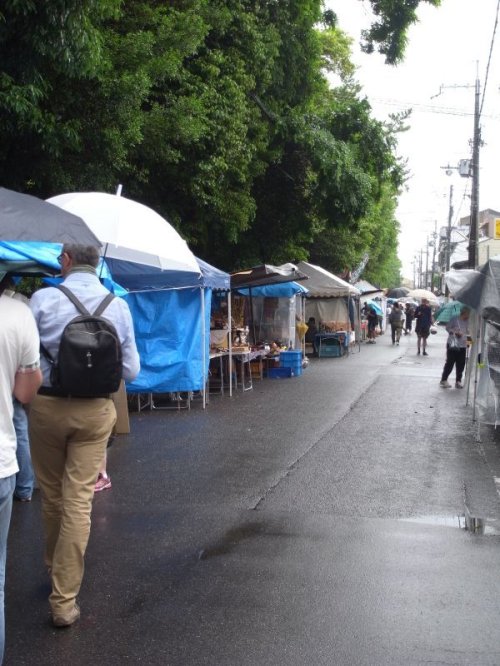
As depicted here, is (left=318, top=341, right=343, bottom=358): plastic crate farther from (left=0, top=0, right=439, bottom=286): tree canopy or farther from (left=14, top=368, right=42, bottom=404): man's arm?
(left=14, top=368, right=42, bottom=404): man's arm

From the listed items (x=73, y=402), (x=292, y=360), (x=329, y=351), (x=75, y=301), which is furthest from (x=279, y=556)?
(x=329, y=351)

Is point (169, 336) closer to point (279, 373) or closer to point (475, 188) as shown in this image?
point (279, 373)

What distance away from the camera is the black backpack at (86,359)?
13.2 ft

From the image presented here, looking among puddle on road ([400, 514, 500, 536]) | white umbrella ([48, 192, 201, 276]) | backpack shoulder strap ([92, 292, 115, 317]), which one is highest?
white umbrella ([48, 192, 201, 276])

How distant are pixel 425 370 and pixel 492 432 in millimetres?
9640

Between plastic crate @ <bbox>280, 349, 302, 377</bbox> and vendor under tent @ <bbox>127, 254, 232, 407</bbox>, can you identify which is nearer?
vendor under tent @ <bbox>127, 254, 232, 407</bbox>

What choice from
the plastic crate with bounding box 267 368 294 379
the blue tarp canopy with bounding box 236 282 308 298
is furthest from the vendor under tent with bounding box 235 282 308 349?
the plastic crate with bounding box 267 368 294 379

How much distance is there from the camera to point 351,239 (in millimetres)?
34062

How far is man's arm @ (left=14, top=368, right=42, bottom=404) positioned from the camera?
3.30 metres

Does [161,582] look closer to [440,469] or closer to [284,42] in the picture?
[440,469]

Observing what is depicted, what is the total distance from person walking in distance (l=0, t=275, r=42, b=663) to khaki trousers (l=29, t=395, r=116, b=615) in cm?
79

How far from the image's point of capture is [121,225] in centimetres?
892

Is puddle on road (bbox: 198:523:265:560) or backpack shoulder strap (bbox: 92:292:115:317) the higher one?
backpack shoulder strap (bbox: 92:292:115:317)

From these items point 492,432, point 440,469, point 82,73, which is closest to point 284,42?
point 82,73
